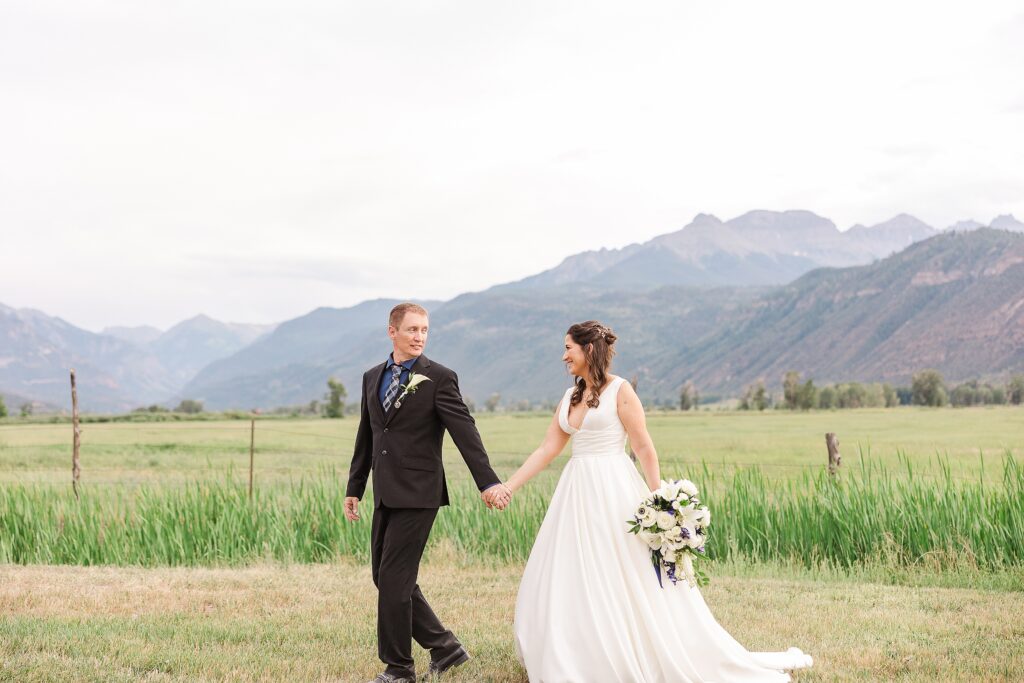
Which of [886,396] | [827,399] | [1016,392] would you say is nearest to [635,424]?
[1016,392]

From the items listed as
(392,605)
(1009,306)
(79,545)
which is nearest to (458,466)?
(79,545)

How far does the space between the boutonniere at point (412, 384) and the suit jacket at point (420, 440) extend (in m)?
0.02

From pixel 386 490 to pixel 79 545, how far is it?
7.46 m

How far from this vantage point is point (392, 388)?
539cm

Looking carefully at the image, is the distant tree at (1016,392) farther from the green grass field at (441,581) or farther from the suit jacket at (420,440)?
the suit jacket at (420,440)

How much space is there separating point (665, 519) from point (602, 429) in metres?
0.64

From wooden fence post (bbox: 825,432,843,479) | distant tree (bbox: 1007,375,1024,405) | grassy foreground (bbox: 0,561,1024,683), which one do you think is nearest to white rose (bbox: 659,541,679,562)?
grassy foreground (bbox: 0,561,1024,683)

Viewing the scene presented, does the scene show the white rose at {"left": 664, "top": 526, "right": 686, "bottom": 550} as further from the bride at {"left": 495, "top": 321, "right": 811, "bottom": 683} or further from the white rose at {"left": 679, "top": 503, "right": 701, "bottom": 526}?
the bride at {"left": 495, "top": 321, "right": 811, "bottom": 683}

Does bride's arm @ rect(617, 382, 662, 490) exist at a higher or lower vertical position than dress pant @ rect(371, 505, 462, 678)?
higher

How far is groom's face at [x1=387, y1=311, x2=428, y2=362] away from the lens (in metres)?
5.30

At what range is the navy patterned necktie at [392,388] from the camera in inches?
212

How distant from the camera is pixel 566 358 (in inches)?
215

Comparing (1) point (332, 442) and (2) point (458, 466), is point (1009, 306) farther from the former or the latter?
(2) point (458, 466)

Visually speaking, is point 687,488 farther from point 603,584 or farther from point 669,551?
point 603,584
